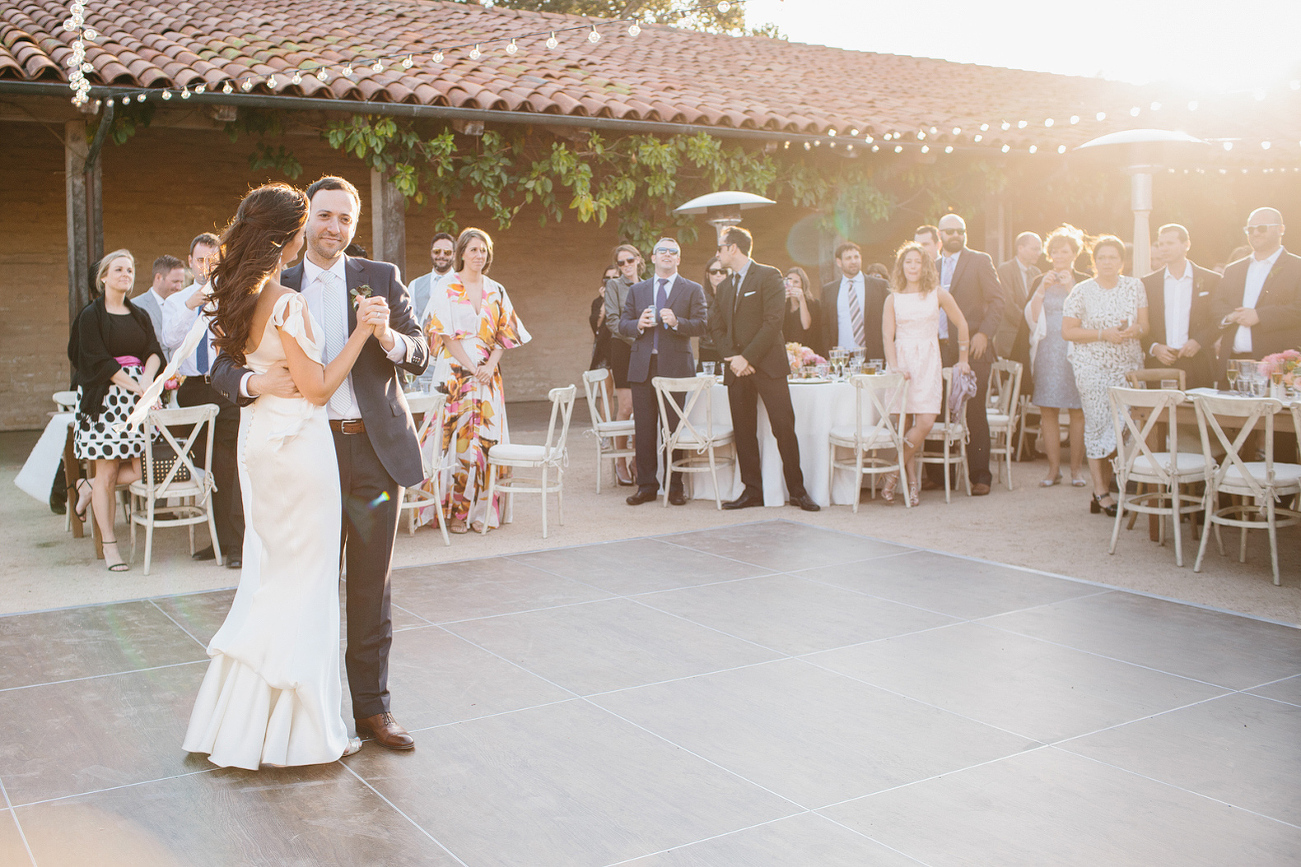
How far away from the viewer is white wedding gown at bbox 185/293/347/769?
119 inches

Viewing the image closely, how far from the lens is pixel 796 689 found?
3824 mm

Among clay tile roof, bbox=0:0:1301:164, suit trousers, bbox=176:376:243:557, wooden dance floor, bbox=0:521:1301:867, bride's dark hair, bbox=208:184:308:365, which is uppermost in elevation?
clay tile roof, bbox=0:0:1301:164

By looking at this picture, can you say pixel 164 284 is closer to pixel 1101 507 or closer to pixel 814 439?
pixel 814 439

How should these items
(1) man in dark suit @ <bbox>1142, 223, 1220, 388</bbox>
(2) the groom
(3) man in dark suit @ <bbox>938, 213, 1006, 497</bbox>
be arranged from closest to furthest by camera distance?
(2) the groom < (1) man in dark suit @ <bbox>1142, 223, 1220, 388</bbox> < (3) man in dark suit @ <bbox>938, 213, 1006, 497</bbox>

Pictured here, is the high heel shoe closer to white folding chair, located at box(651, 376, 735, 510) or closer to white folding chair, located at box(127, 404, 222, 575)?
white folding chair, located at box(651, 376, 735, 510)

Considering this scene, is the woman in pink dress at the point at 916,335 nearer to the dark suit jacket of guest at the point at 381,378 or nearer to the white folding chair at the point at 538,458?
the white folding chair at the point at 538,458

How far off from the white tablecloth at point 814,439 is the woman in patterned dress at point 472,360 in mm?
1522

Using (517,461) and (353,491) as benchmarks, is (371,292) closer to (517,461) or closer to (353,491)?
(353,491)

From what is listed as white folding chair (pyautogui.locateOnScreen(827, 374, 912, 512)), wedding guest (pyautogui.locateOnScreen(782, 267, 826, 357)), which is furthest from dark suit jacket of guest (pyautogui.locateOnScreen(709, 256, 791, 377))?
wedding guest (pyautogui.locateOnScreen(782, 267, 826, 357))

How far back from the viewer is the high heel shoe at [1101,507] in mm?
7031

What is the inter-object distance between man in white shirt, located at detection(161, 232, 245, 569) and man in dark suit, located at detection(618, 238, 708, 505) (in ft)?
8.89

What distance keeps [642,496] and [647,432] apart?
45 centimetres

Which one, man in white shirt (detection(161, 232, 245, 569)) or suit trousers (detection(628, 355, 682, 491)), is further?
suit trousers (detection(628, 355, 682, 491))

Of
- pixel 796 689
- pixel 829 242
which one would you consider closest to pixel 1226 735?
pixel 796 689
